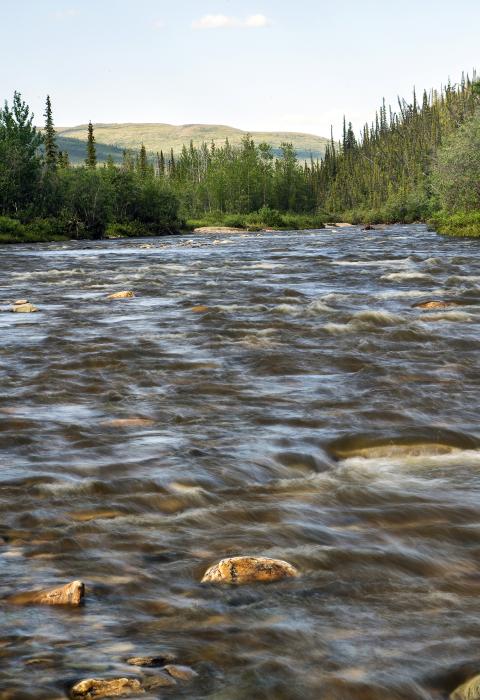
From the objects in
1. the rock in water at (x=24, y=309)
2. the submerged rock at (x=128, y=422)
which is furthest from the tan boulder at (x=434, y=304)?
the submerged rock at (x=128, y=422)

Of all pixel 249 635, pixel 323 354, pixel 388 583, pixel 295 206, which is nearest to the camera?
pixel 249 635

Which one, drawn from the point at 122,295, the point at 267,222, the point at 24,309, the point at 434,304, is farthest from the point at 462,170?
the point at 24,309

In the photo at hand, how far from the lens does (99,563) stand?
445 centimetres

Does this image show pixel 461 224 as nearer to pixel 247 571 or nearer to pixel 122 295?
pixel 122 295

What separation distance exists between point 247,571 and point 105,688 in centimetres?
123

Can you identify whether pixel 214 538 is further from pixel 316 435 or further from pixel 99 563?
pixel 316 435

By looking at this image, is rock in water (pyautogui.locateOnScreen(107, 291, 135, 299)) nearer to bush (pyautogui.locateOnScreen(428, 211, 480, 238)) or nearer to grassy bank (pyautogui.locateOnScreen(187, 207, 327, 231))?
bush (pyautogui.locateOnScreen(428, 211, 480, 238))

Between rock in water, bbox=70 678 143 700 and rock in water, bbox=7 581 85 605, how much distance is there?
0.78m

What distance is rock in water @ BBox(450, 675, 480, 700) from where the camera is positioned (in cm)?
318

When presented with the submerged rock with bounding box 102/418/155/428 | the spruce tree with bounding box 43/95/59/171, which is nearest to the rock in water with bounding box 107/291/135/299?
the submerged rock with bounding box 102/418/155/428

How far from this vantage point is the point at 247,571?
4.26m

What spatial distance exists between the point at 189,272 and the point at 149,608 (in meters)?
22.4

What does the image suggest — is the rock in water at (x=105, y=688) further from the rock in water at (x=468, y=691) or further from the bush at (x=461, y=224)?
the bush at (x=461, y=224)

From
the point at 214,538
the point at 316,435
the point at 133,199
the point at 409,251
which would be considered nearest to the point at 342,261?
the point at 409,251
